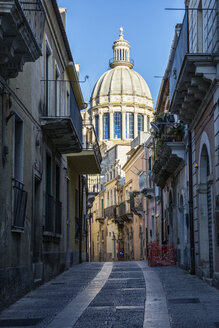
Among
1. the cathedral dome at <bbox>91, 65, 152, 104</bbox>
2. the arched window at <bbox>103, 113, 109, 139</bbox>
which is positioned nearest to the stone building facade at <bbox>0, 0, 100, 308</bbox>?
the arched window at <bbox>103, 113, 109, 139</bbox>

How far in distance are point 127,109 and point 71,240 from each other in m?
53.5

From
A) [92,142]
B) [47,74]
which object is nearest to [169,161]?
[92,142]

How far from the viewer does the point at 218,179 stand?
1164 centimetres

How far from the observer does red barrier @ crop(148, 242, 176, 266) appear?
22281mm

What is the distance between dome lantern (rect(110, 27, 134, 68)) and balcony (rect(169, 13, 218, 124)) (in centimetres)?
6502

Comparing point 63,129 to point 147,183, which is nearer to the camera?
point 63,129

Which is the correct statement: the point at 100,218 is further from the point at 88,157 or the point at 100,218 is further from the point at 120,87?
the point at 88,157

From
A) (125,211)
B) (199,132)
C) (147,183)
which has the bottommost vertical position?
(199,132)

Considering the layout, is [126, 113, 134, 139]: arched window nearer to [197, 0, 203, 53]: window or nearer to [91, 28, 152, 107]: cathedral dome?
[91, 28, 152, 107]: cathedral dome

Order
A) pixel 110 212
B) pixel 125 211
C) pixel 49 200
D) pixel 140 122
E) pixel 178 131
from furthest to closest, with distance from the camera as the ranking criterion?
pixel 140 122 → pixel 110 212 → pixel 125 211 → pixel 178 131 → pixel 49 200

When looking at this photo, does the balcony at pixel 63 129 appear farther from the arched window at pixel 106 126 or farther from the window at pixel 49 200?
the arched window at pixel 106 126

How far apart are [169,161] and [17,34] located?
13973 mm

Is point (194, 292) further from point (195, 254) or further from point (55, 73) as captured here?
point (55, 73)

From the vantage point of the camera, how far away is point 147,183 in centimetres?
3784
